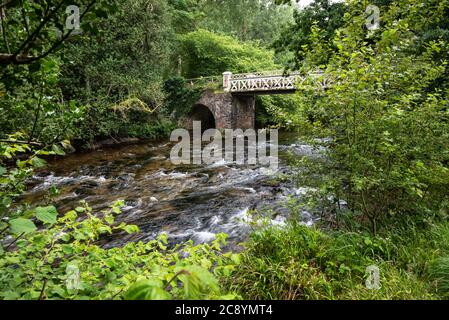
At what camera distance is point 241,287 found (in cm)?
327

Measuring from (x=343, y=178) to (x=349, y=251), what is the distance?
97 cm

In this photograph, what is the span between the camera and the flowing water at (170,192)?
6.09 metres

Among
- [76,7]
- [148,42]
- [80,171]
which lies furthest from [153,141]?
[76,7]

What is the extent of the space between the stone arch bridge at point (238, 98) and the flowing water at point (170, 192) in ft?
23.3

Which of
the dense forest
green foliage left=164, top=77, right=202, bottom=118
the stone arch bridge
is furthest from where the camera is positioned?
green foliage left=164, top=77, right=202, bottom=118

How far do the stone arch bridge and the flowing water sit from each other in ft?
23.3

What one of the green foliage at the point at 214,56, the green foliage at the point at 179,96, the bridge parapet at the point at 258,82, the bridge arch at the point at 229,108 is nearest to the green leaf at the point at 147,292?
the bridge parapet at the point at 258,82

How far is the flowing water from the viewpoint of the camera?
240 inches

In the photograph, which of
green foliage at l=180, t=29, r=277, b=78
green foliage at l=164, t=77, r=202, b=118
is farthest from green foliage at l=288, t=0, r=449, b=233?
green foliage at l=180, t=29, r=277, b=78

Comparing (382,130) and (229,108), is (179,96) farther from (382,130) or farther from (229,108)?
(382,130)

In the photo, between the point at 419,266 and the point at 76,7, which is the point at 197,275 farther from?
the point at 419,266

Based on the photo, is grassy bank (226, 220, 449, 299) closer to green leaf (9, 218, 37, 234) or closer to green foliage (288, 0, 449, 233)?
green foliage (288, 0, 449, 233)

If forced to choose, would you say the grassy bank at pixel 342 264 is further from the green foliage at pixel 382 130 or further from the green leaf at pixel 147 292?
the green leaf at pixel 147 292

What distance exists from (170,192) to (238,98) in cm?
1440
